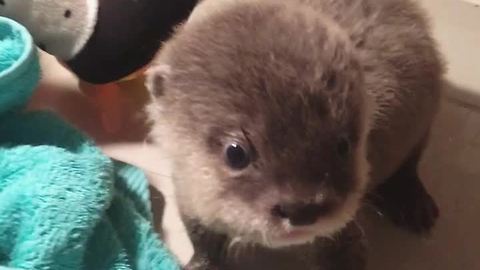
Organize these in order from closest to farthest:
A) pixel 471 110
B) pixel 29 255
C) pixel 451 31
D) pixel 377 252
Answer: pixel 29 255
pixel 377 252
pixel 471 110
pixel 451 31

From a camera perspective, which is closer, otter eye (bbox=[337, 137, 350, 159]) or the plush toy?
otter eye (bbox=[337, 137, 350, 159])

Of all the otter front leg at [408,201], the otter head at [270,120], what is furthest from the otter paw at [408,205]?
the otter head at [270,120]

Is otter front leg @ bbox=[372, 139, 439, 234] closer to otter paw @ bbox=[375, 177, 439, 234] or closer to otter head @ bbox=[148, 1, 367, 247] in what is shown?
otter paw @ bbox=[375, 177, 439, 234]

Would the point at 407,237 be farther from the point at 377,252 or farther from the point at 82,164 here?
the point at 82,164

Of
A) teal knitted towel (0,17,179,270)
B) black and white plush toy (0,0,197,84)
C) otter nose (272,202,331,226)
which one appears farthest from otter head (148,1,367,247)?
black and white plush toy (0,0,197,84)

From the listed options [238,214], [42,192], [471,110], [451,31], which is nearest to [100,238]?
[42,192]

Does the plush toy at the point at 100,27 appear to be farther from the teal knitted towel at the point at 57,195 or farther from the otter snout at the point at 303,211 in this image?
the otter snout at the point at 303,211

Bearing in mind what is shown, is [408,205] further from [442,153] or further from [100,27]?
[100,27]
